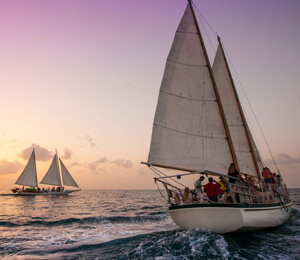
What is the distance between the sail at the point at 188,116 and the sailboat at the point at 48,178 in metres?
60.7

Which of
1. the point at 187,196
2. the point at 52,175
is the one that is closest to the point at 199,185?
the point at 187,196

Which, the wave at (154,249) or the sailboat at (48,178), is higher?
the sailboat at (48,178)

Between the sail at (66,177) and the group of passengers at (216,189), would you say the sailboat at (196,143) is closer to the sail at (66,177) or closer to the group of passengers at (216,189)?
the group of passengers at (216,189)

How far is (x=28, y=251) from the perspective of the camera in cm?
1099

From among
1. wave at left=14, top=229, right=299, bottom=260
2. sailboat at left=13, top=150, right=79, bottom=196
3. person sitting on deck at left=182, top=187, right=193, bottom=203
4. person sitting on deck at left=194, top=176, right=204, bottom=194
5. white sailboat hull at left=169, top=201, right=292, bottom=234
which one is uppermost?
sailboat at left=13, top=150, right=79, bottom=196

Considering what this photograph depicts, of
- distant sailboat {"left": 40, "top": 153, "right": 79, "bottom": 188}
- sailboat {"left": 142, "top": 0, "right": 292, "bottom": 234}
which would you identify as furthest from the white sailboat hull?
distant sailboat {"left": 40, "top": 153, "right": 79, "bottom": 188}

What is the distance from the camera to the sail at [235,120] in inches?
697

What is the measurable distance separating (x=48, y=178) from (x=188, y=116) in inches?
2465

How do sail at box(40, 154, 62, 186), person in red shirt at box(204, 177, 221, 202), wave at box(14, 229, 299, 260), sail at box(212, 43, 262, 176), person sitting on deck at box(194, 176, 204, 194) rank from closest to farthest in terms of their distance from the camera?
wave at box(14, 229, 299, 260), person in red shirt at box(204, 177, 221, 202), person sitting on deck at box(194, 176, 204, 194), sail at box(212, 43, 262, 176), sail at box(40, 154, 62, 186)

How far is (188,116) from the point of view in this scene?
14.3m

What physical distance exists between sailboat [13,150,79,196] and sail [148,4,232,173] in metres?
60.7

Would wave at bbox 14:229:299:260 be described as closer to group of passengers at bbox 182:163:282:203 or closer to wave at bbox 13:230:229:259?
wave at bbox 13:230:229:259

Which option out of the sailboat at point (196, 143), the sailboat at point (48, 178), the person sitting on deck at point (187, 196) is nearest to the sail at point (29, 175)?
the sailboat at point (48, 178)

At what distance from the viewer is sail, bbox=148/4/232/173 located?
1348 cm
